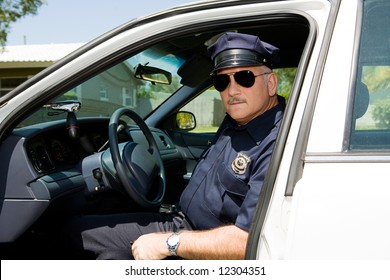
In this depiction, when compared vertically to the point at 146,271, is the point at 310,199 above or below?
above

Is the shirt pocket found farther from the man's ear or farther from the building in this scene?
the building

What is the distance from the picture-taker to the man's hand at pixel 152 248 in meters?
1.72

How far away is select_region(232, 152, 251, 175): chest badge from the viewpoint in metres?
1.69

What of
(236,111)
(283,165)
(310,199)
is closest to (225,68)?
(236,111)

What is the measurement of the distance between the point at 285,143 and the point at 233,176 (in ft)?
1.30

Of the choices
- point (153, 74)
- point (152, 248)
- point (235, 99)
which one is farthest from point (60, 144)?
point (235, 99)

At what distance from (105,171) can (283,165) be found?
1158 mm

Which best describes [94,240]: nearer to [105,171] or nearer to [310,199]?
[105,171]

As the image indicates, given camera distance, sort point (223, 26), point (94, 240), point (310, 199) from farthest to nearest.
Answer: point (94, 240), point (223, 26), point (310, 199)

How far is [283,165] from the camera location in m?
1.33

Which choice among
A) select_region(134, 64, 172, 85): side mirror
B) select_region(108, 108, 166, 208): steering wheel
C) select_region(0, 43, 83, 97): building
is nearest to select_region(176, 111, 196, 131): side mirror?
select_region(134, 64, 172, 85): side mirror

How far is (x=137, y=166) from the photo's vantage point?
2240 mm

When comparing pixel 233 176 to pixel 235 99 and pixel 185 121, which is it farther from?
pixel 185 121

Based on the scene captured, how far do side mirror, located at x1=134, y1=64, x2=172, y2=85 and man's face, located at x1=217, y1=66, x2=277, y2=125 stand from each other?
40.8 inches
